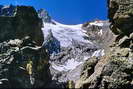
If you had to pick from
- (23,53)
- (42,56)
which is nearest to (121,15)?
(23,53)

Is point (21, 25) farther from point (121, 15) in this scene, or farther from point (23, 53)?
point (121, 15)

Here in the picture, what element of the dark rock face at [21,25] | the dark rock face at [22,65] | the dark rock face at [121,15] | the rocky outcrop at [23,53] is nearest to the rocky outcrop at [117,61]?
the dark rock face at [121,15]

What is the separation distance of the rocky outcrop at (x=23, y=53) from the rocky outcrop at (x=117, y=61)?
67.4 meters

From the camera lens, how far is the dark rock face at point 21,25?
136m

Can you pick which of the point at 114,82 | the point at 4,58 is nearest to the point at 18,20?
the point at 4,58

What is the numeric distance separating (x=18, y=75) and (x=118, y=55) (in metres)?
86.5

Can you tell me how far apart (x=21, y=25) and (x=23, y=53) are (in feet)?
61.8

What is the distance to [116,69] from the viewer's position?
28.1 m

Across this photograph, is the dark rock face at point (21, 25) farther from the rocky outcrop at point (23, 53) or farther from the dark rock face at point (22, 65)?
the dark rock face at point (22, 65)

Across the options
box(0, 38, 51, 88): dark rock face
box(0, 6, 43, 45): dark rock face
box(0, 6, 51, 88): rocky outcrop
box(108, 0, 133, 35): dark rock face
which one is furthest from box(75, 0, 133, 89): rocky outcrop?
box(0, 6, 43, 45): dark rock face

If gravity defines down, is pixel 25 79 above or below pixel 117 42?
below

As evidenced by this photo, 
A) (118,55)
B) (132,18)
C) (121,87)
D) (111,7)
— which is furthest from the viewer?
(111,7)

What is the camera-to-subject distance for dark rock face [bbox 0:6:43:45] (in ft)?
446

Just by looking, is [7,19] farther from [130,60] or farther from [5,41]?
[130,60]
